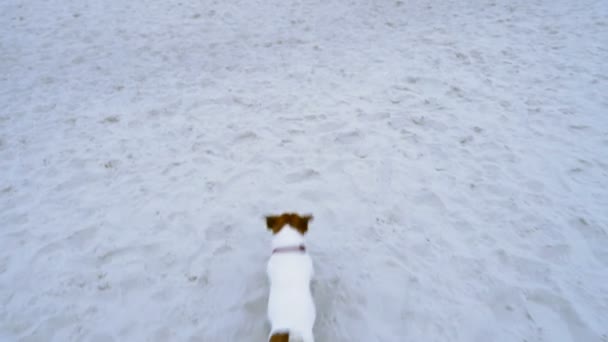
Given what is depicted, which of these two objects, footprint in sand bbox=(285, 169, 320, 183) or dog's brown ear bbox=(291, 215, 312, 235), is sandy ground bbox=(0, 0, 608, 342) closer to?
footprint in sand bbox=(285, 169, 320, 183)

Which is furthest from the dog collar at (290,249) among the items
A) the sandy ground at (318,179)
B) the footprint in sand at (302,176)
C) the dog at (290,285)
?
the footprint in sand at (302,176)

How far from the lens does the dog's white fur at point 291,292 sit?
2254 millimetres

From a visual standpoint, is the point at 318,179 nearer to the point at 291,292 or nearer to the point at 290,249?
the point at 290,249

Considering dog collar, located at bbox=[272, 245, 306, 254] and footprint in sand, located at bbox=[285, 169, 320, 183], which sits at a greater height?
dog collar, located at bbox=[272, 245, 306, 254]

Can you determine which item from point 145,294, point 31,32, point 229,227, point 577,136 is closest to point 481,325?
point 229,227

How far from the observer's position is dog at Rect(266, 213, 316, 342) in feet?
7.36

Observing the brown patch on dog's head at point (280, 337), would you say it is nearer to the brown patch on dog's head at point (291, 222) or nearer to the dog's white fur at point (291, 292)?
the dog's white fur at point (291, 292)

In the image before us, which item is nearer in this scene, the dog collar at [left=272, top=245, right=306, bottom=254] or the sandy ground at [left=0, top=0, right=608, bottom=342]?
the dog collar at [left=272, top=245, right=306, bottom=254]

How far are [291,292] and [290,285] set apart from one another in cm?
6

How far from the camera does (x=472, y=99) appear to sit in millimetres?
5336

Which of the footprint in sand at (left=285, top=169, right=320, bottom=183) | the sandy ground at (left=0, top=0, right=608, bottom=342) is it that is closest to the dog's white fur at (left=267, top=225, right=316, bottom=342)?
the sandy ground at (left=0, top=0, right=608, bottom=342)

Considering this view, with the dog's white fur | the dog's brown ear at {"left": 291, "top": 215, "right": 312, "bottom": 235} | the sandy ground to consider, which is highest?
the dog's brown ear at {"left": 291, "top": 215, "right": 312, "bottom": 235}

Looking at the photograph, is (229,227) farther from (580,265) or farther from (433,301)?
(580,265)

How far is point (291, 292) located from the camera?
8.01 ft
